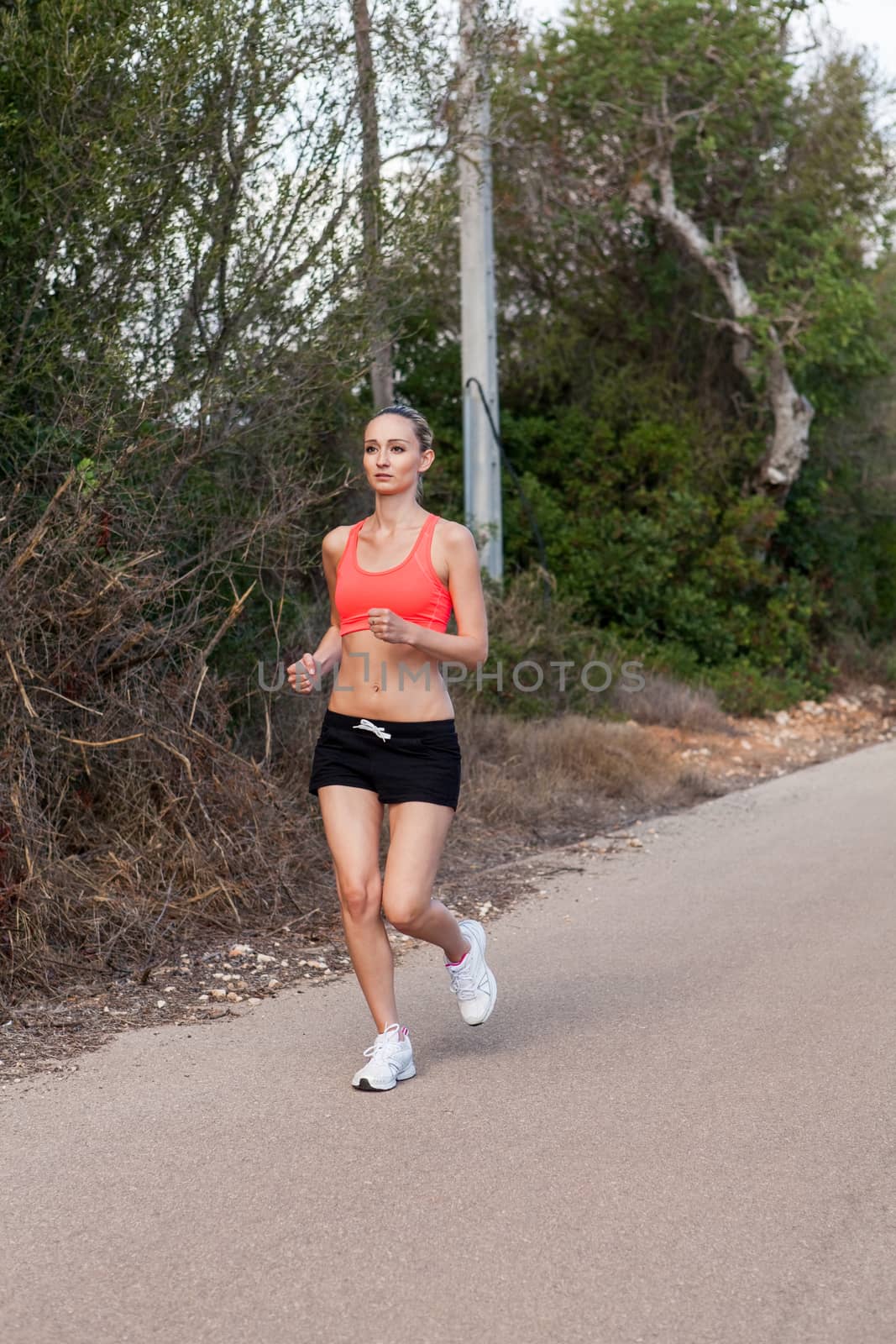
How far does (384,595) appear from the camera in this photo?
203 inches

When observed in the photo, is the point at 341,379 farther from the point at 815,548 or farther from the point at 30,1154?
the point at 815,548

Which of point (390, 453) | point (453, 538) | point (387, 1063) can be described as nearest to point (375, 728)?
point (453, 538)

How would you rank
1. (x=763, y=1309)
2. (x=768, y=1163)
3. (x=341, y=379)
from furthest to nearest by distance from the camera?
(x=341, y=379)
(x=768, y=1163)
(x=763, y=1309)

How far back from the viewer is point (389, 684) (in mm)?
5211

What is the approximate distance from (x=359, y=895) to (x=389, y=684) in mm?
731

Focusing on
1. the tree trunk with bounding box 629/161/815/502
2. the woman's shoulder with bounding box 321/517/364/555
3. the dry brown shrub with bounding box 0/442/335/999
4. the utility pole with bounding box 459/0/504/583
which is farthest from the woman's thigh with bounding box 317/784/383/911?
the tree trunk with bounding box 629/161/815/502

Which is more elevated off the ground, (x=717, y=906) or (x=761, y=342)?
(x=761, y=342)

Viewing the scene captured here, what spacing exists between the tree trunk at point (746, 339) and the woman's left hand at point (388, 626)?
13320mm

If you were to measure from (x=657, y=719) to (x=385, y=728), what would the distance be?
31.0ft

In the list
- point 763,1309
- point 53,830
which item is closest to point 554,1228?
point 763,1309

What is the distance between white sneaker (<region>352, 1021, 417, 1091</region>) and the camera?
498cm

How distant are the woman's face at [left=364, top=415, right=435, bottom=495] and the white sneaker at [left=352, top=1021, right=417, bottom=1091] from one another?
6.00 feet

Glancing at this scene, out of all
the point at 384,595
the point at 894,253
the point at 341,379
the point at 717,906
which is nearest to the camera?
the point at 384,595

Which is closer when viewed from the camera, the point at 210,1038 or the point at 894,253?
the point at 210,1038
